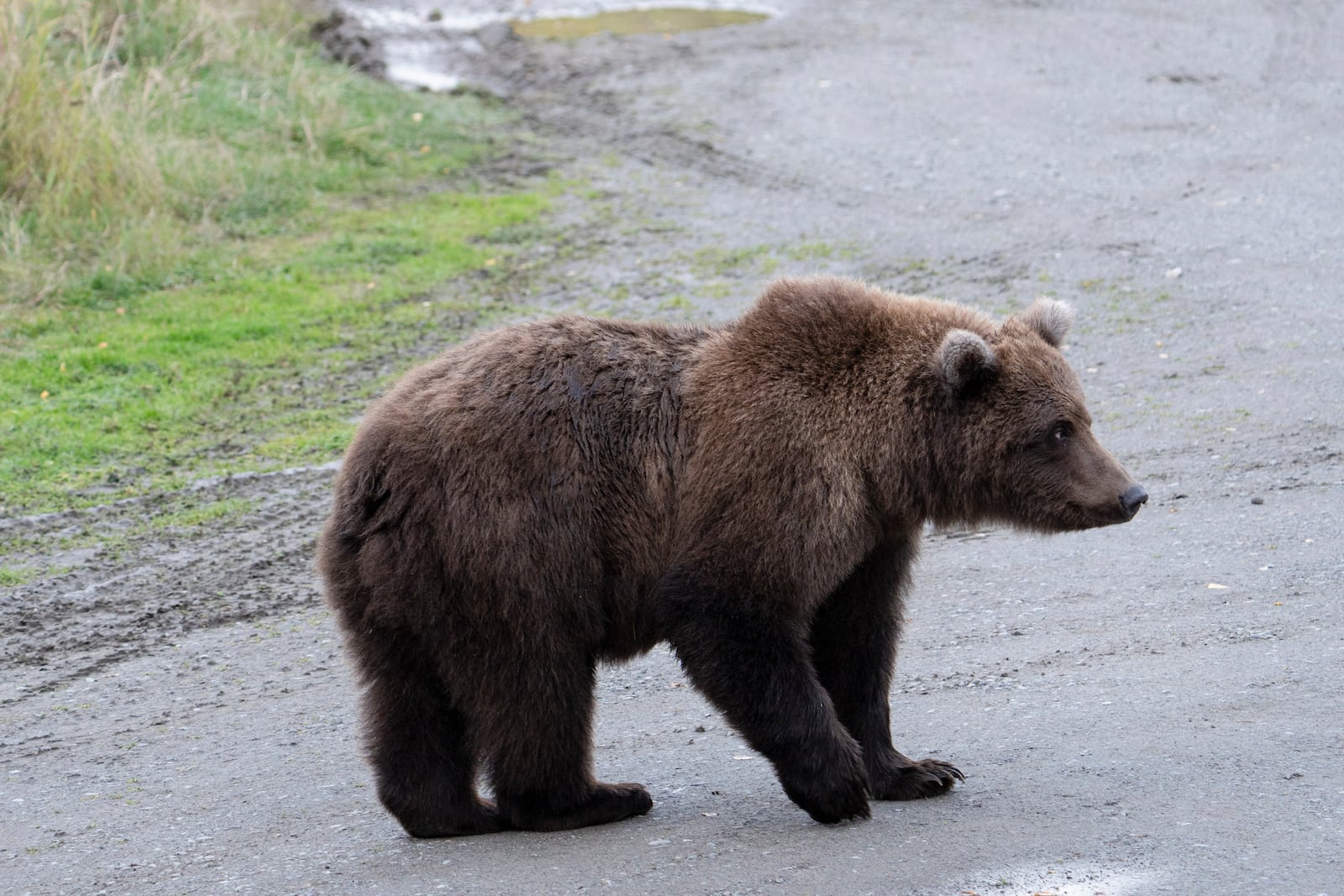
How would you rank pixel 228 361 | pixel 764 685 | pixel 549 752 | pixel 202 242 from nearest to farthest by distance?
pixel 764 685
pixel 549 752
pixel 228 361
pixel 202 242

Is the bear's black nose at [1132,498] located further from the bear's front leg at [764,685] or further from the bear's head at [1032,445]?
the bear's front leg at [764,685]

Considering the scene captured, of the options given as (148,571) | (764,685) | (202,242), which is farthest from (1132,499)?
(202,242)

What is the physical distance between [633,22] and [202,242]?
32.1 feet

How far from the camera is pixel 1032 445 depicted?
5.55 meters

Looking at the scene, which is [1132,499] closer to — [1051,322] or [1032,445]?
[1032,445]

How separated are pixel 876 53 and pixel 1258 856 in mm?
14963

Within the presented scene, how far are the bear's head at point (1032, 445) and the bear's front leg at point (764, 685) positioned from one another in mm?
985

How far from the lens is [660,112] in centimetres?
1667

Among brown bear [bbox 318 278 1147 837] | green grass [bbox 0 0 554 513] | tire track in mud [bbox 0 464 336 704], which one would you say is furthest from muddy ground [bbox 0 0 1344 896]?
green grass [bbox 0 0 554 513]

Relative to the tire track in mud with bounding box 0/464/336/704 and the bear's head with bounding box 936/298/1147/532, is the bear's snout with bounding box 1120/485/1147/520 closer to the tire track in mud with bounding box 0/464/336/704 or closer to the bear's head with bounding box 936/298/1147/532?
the bear's head with bounding box 936/298/1147/532

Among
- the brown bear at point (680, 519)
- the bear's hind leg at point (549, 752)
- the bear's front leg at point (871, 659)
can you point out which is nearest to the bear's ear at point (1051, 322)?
the brown bear at point (680, 519)

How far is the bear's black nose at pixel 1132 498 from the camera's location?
5.41m

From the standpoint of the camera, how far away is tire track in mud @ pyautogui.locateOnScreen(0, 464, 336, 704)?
7.47 meters

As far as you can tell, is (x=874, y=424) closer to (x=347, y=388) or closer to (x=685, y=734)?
(x=685, y=734)
